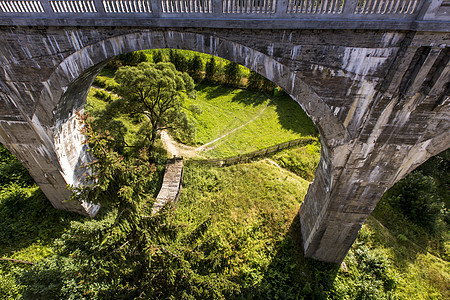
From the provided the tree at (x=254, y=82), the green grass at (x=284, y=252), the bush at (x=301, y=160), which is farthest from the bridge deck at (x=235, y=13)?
the tree at (x=254, y=82)

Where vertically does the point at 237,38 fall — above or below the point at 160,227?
above

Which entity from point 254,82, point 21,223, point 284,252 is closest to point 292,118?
point 254,82

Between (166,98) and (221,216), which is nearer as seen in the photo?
(221,216)

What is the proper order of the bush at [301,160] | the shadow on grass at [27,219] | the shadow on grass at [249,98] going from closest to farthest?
the shadow on grass at [27,219], the bush at [301,160], the shadow on grass at [249,98]

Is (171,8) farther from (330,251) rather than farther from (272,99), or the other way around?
(272,99)

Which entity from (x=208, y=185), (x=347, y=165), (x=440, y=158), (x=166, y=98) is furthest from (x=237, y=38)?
(x=440, y=158)

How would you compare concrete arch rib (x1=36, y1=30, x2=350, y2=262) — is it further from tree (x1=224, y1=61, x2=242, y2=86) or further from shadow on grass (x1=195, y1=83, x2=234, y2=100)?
tree (x1=224, y1=61, x2=242, y2=86)

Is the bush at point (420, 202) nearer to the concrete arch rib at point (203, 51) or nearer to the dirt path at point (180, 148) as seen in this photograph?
the concrete arch rib at point (203, 51)
